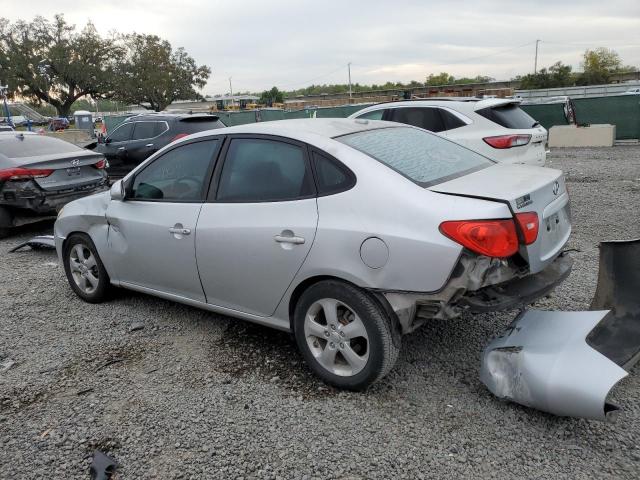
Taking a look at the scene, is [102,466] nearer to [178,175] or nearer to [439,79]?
[178,175]

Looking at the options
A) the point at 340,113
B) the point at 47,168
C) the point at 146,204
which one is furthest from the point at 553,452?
the point at 340,113

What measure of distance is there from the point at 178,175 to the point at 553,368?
2915 millimetres

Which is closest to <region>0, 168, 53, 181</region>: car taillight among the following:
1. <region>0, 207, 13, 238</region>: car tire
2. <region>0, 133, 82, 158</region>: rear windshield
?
<region>0, 133, 82, 158</region>: rear windshield

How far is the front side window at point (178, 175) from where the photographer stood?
3869mm

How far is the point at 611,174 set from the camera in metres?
10.8

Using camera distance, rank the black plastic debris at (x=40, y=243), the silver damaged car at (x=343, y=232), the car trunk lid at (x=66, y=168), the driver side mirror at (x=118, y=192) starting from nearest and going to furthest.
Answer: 1. the silver damaged car at (x=343, y=232)
2. the driver side mirror at (x=118, y=192)
3. the black plastic debris at (x=40, y=243)
4. the car trunk lid at (x=66, y=168)

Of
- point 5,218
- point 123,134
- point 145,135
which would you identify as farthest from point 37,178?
point 123,134

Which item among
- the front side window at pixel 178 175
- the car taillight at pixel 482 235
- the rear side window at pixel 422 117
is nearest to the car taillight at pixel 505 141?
the rear side window at pixel 422 117

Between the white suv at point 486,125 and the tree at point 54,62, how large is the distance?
48.9 meters

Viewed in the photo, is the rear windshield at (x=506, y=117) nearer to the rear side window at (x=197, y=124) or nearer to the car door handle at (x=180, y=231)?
the car door handle at (x=180, y=231)

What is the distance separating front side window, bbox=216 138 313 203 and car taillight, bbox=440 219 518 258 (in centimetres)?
96

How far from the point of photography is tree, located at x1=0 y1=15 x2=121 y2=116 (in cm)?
4928

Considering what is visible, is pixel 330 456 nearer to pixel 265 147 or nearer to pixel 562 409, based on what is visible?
pixel 562 409

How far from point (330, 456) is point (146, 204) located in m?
2.48
